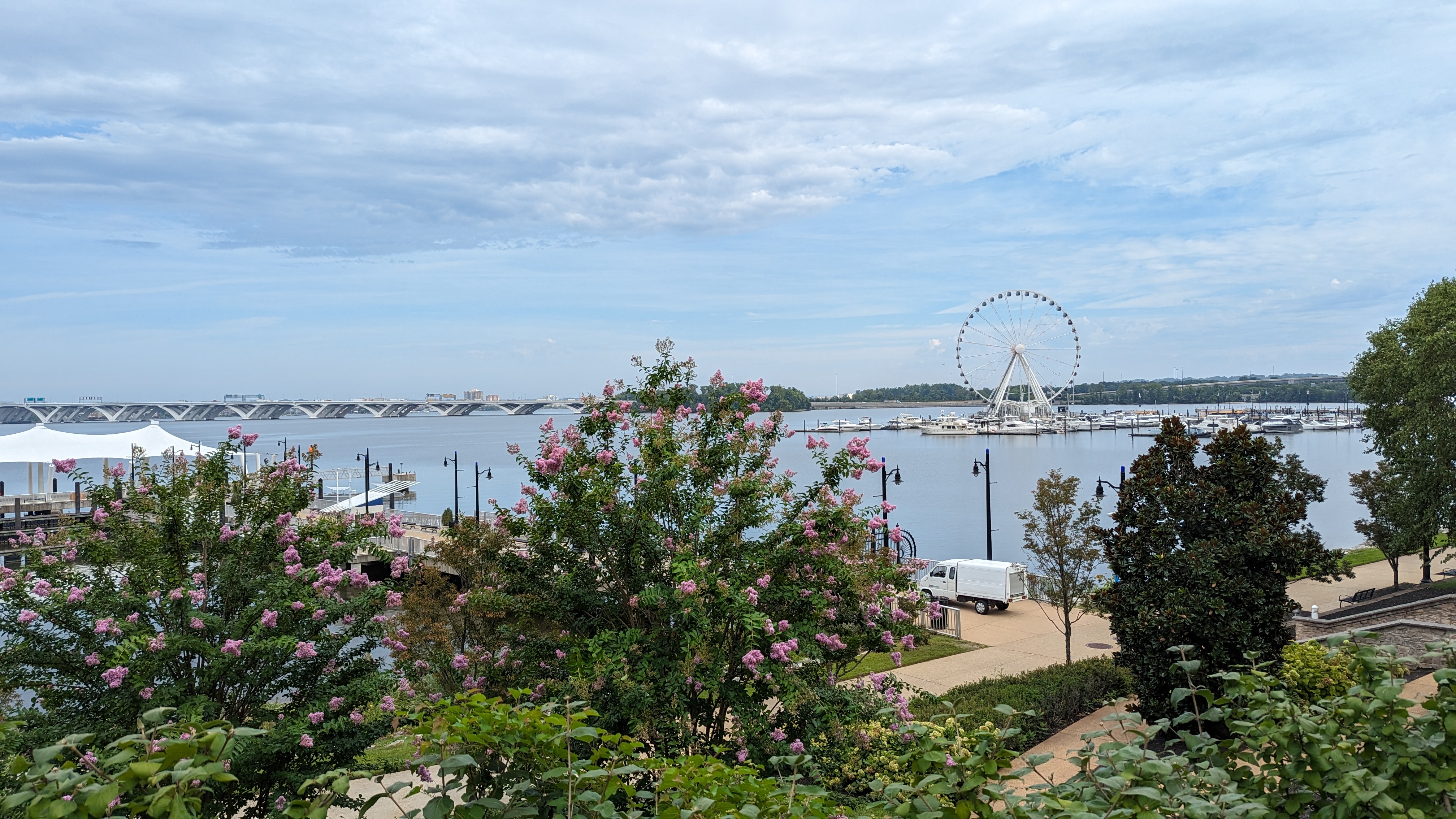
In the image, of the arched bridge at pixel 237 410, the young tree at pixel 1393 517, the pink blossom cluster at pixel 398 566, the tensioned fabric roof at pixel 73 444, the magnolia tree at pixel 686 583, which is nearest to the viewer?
the magnolia tree at pixel 686 583

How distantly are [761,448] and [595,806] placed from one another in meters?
8.18

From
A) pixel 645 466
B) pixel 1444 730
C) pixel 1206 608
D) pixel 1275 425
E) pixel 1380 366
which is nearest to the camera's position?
pixel 1444 730

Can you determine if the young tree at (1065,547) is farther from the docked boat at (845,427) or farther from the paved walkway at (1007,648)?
the docked boat at (845,427)

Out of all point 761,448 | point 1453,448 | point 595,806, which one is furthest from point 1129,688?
point 595,806

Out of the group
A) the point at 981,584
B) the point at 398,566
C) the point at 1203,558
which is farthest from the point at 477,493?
the point at 1203,558

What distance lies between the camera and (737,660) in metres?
9.32

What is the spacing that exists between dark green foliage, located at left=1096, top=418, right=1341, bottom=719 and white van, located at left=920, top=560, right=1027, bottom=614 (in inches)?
496

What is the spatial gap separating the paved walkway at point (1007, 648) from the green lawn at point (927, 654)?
22 centimetres

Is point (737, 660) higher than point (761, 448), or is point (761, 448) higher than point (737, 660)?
point (761, 448)

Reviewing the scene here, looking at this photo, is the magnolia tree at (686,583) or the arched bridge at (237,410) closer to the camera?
the magnolia tree at (686,583)

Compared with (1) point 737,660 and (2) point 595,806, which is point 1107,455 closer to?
(1) point 737,660

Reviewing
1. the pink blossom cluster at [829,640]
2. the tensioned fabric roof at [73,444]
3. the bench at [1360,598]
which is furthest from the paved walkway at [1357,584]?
the tensioned fabric roof at [73,444]

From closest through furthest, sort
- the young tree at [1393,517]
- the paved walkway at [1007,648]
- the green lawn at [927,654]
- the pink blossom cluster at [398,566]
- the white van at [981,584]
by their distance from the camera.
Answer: the pink blossom cluster at [398,566] → the paved walkway at [1007,648] → the green lawn at [927,654] → the young tree at [1393,517] → the white van at [981,584]

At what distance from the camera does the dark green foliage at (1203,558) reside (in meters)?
12.9
